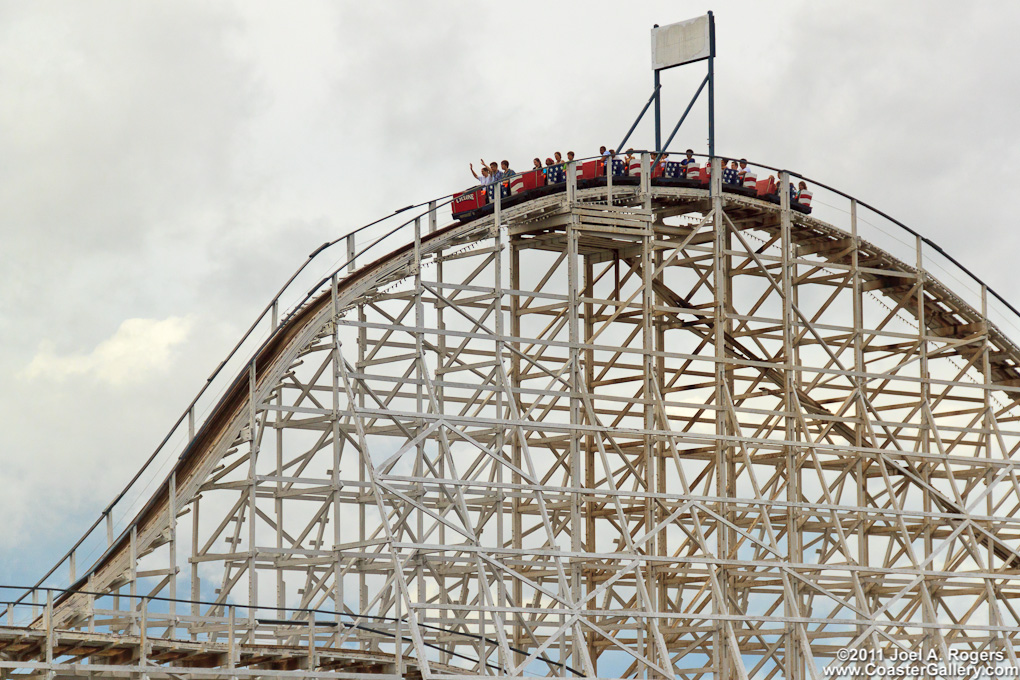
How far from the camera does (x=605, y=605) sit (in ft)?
122

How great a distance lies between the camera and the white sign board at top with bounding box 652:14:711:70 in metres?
39.8

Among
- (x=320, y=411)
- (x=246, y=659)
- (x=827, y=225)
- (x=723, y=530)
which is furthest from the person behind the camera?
(x=827, y=225)

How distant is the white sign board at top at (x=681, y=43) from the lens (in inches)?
1567

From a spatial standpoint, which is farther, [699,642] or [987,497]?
[987,497]

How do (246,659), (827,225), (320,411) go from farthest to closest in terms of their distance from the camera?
(827,225), (320,411), (246,659)

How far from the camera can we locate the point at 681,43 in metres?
40.1

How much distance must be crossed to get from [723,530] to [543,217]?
7030 millimetres

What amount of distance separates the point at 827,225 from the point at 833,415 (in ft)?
13.0

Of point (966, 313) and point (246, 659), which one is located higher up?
point (966, 313)

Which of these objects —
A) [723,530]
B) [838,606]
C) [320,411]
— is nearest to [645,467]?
[723,530]

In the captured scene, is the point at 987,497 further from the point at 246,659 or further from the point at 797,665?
the point at 246,659

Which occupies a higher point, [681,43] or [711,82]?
[681,43]

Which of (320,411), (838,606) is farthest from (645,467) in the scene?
(320,411)

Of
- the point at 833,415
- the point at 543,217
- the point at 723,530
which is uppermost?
the point at 543,217
